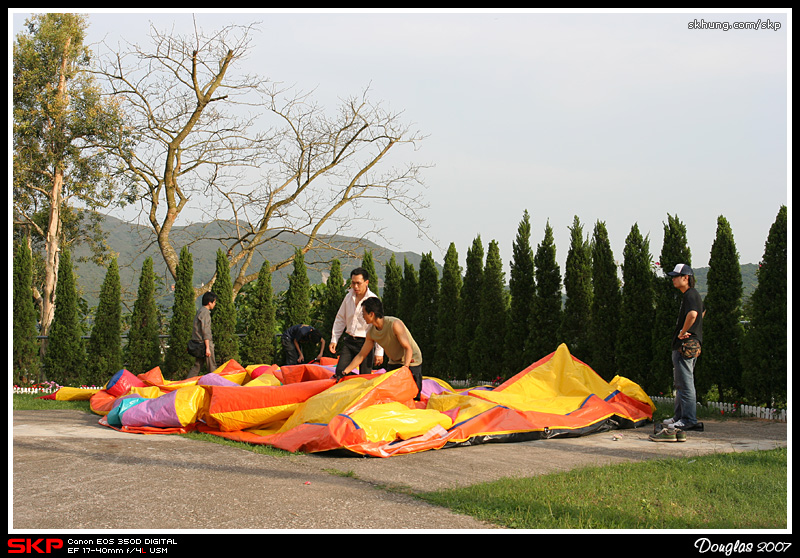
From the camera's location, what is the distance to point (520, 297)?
1116cm

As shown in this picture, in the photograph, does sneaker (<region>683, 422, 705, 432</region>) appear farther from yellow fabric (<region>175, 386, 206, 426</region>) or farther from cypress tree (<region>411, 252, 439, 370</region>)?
cypress tree (<region>411, 252, 439, 370</region>)

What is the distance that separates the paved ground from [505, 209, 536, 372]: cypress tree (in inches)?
167

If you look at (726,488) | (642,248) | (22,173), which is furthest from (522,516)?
(22,173)

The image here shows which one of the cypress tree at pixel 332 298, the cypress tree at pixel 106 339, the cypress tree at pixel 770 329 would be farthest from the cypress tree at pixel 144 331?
the cypress tree at pixel 770 329

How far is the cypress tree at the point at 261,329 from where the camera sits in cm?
1312

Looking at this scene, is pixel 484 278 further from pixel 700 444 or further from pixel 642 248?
pixel 700 444

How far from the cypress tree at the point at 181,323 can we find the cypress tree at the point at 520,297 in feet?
20.1

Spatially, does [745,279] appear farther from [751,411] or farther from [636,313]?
[751,411]

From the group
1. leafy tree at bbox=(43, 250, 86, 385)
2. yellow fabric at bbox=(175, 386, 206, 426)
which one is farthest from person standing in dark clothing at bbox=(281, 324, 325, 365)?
leafy tree at bbox=(43, 250, 86, 385)

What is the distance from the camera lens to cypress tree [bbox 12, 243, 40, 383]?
472 inches

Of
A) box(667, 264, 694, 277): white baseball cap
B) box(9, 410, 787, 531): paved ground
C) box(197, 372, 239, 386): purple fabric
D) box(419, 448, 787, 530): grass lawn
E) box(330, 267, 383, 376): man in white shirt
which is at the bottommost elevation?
box(9, 410, 787, 531): paved ground

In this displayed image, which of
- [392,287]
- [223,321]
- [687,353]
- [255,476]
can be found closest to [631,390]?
[687,353]

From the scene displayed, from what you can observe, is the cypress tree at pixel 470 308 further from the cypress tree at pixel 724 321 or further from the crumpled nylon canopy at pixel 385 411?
the cypress tree at pixel 724 321

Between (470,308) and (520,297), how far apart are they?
5.07ft
